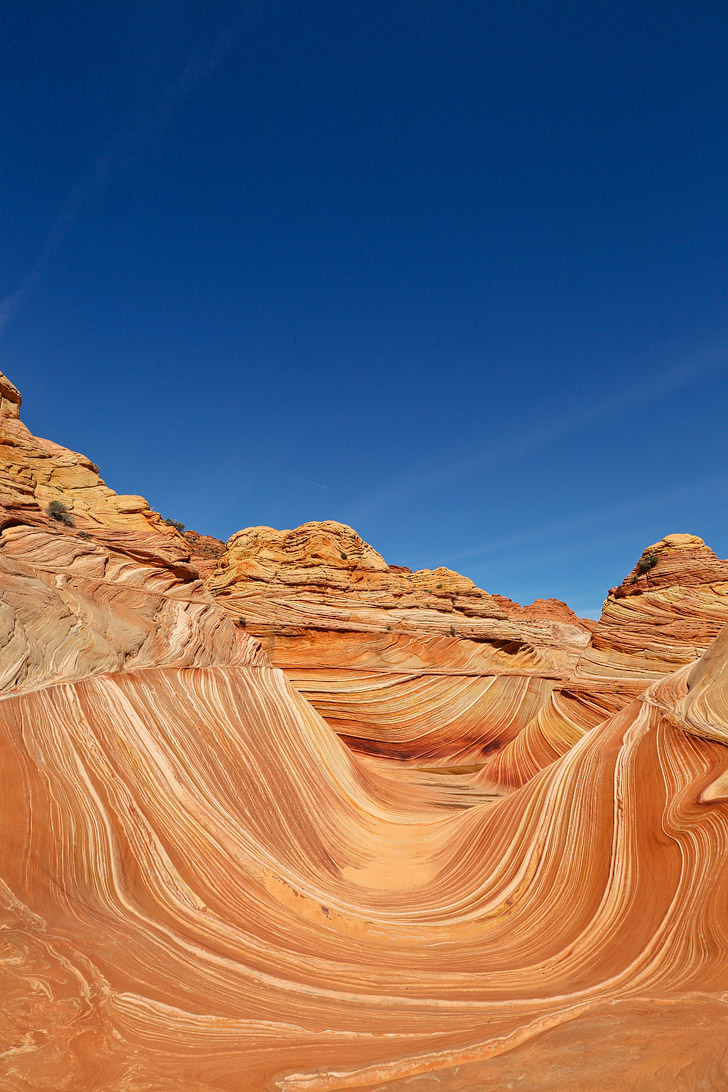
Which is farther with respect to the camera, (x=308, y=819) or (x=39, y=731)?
(x=308, y=819)

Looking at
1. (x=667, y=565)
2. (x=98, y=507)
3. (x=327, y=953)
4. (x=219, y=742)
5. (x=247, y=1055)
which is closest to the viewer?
(x=247, y=1055)

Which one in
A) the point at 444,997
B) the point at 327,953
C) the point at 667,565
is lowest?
the point at 327,953

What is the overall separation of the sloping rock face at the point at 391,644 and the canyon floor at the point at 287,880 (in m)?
5.82

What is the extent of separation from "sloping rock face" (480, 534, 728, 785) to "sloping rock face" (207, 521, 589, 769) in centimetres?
134

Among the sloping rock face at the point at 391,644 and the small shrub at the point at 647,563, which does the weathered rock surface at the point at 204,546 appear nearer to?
the sloping rock face at the point at 391,644

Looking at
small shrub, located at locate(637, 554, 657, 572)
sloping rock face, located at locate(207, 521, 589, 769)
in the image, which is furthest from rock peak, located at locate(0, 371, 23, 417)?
small shrub, located at locate(637, 554, 657, 572)

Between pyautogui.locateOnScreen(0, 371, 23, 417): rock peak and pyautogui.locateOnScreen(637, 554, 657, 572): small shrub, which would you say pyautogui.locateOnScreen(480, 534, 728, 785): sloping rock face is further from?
pyautogui.locateOnScreen(0, 371, 23, 417): rock peak

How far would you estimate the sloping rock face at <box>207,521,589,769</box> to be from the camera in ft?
61.3

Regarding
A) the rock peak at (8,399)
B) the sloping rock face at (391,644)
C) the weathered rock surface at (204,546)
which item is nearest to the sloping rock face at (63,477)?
the rock peak at (8,399)

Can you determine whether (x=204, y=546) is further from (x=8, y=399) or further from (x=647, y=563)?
(x=647, y=563)

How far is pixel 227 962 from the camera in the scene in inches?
152

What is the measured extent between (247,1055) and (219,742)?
5.12 metres

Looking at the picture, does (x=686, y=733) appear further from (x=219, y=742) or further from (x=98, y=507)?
(x=98, y=507)

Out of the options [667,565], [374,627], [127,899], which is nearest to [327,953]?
[127,899]
